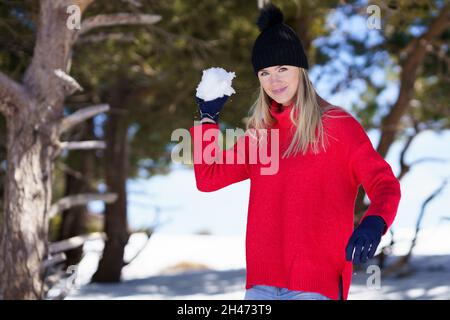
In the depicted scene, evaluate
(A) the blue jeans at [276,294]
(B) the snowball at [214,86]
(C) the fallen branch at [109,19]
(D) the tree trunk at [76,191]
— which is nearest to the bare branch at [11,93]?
(C) the fallen branch at [109,19]

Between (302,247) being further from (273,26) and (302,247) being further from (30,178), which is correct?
(30,178)

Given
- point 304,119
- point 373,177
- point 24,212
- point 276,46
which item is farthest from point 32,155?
point 373,177

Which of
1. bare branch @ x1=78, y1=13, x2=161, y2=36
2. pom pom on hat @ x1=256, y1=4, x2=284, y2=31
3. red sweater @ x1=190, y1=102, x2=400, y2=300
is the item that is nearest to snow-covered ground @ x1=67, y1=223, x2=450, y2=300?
red sweater @ x1=190, y1=102, x2=400, y2=300

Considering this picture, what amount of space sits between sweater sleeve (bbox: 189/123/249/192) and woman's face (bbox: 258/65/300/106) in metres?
0.24

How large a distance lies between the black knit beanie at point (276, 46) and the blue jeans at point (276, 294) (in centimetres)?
86

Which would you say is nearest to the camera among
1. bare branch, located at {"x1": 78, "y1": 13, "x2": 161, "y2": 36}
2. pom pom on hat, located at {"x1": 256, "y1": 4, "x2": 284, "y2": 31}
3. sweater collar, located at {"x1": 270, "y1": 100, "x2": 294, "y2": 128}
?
sweater collar, located at {"x1": 270, "y1": 100, "x2": 294, "y2": 128}

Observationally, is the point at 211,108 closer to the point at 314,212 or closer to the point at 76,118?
the point at 314,212

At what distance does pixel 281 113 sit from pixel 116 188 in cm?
851

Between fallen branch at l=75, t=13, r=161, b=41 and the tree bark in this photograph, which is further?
fallen branch at l=75, t=13, r=161, b=41

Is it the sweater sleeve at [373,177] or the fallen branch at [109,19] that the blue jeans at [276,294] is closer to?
the sweater sleeve at [373,177]

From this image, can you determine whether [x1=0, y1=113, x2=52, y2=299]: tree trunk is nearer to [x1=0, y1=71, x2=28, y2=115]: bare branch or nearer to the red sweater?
[x1=0, y1=71, x2=28, y2=115]: bare branch

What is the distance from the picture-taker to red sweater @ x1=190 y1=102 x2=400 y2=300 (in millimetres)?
2508

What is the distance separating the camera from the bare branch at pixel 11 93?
15.6 ft

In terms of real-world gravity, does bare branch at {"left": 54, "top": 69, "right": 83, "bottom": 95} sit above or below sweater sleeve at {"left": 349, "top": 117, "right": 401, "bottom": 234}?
above
